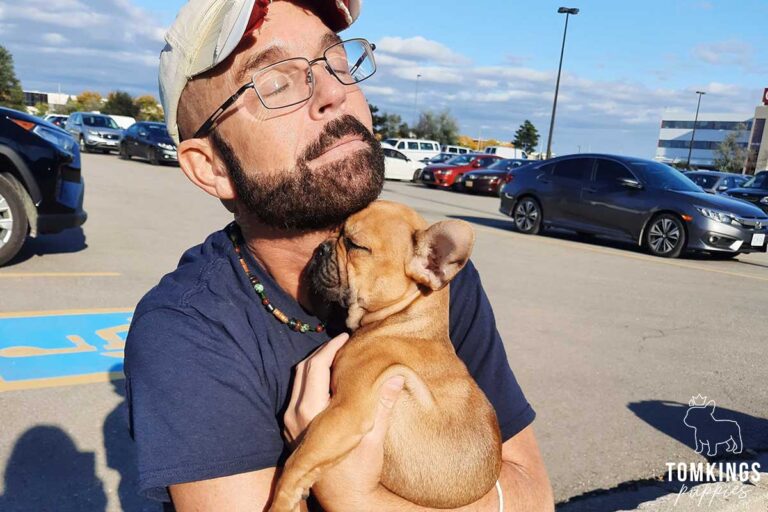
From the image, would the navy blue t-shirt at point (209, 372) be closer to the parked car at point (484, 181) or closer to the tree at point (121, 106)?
the parked car at point (484, 181)

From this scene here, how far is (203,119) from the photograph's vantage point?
6.83 ft

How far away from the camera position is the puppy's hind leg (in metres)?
1.66

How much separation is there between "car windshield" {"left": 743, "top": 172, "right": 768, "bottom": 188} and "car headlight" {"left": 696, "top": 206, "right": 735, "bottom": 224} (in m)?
9.89

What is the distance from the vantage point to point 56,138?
7.60 meters

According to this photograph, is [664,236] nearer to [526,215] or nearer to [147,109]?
[526,215]

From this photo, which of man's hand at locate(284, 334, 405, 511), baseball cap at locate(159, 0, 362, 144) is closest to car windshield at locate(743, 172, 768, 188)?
baseball cap at locate(159, 0, 362, 144)

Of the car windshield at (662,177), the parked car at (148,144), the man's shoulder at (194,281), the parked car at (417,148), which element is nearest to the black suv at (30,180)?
the man's shoulder at (194,281)

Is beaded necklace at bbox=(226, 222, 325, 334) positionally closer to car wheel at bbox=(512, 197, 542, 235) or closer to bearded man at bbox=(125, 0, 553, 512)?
bearded man at bbox=(125, 0, 553, 512)

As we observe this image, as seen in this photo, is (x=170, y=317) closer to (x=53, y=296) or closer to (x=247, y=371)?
(x=247, y=371)

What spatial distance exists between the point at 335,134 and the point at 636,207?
39.7 ft

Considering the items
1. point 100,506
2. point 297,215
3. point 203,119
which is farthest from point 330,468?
point 100,506

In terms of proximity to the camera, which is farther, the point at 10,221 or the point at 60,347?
the point at 10,221

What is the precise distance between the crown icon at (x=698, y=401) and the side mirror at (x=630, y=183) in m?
8.56

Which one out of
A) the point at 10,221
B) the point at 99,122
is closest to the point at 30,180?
the point at 10,221
